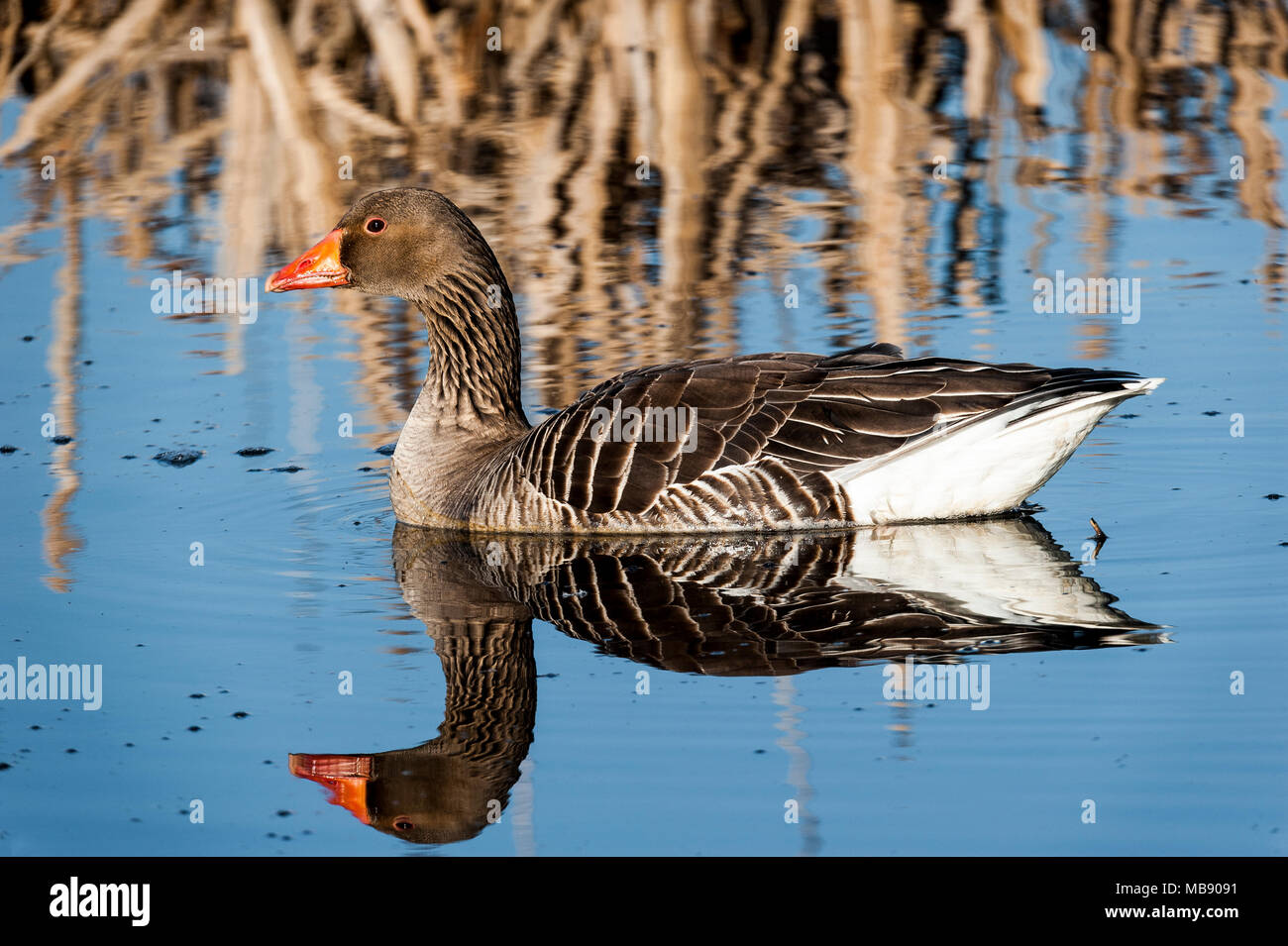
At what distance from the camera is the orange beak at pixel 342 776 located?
21.8ft

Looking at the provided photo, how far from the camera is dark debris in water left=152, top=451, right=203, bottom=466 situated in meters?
11.0

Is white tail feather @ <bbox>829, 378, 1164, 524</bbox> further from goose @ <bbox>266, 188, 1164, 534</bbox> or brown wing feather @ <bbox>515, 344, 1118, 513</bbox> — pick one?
brown wing feather @ <bbox>515, 344, 1118, 513</bbox>

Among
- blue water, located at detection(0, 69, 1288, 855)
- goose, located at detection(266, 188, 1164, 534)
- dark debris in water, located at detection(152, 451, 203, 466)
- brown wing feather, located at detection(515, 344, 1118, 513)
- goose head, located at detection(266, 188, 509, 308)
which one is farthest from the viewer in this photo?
dark debris in water, located at detection(152, 451, 203, 466)

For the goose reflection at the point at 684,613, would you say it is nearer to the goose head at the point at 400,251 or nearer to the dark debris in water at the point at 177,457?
the goose head at the point at 400,251

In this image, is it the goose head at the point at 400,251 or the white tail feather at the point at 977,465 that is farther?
the goose head at the point at 400,251

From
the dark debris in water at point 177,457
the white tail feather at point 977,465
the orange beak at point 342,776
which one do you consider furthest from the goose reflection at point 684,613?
the dark debris in water at point 177,457

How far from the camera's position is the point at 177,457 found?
36.4 ft

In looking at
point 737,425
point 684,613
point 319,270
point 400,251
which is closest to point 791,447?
point 737,425

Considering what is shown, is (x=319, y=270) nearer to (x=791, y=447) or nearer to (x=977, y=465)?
(x=791, y=447)

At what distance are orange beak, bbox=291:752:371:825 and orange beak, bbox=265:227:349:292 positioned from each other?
430 cm

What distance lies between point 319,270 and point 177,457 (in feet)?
4.97

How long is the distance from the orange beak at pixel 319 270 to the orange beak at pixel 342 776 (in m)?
4.30

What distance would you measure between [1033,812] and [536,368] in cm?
703

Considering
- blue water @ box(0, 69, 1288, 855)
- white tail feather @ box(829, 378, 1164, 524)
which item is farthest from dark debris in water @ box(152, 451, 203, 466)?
white tail feather @ box(829, 378, 1164, 524)
